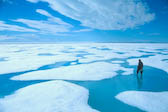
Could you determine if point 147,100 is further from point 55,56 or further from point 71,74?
point 55,56

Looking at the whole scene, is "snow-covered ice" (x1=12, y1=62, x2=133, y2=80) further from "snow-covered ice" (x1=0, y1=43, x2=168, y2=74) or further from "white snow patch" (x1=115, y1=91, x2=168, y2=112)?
"white snow patch" (x1=115, y1=91, x2=168, y2=112)

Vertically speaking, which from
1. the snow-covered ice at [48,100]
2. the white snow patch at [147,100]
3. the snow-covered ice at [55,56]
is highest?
the snow-covered ice at [55,56]

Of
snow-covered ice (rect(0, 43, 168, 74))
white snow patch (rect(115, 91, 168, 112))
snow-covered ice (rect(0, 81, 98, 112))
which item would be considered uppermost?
snow-covered ice (rect(0, 43, 168, 74))

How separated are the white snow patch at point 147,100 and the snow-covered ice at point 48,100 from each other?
1.40 meters

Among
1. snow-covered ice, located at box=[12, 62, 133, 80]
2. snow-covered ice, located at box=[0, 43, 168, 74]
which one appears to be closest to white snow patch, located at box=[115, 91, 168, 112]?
snow-covered ice, located at box=[12, 62, 133, 80]

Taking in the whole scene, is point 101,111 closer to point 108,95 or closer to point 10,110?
point 108,95

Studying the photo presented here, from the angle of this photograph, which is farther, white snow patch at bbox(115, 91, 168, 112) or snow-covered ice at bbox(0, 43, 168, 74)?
snow-covered ice at bbox(0, 43, 168, 74)

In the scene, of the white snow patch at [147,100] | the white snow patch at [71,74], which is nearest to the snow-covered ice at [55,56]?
the white snow patch at [71,74]

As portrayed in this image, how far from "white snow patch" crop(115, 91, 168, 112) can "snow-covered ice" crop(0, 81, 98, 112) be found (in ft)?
4.60

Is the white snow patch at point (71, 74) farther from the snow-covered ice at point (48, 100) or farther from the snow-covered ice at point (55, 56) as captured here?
the snow-covered ice at point (55, 56)

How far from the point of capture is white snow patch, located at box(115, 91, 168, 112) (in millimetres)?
3180

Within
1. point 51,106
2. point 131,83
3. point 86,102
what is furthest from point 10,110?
point 131,83

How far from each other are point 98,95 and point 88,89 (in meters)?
0.66

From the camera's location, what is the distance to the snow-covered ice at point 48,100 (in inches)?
124
